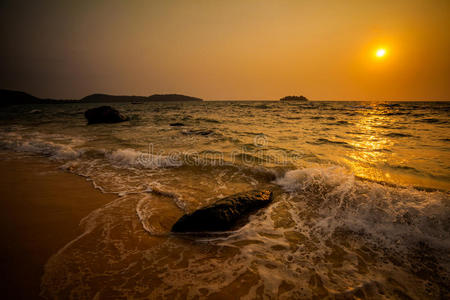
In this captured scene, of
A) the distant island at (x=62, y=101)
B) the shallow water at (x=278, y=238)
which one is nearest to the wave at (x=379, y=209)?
the shallow water at (x=278, y=238)

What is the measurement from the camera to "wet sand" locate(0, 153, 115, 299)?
2.04 m

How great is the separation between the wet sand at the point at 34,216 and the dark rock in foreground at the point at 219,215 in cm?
158

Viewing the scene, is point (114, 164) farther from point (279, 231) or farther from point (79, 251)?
point (279, 231)

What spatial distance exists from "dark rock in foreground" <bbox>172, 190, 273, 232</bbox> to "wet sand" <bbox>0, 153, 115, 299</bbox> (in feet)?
5.19

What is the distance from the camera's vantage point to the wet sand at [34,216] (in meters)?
2.04

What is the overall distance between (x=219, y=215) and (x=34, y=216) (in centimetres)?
307

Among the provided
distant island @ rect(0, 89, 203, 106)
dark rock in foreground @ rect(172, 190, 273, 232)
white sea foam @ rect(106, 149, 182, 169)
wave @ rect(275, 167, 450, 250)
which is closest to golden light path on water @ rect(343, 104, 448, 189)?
wave @ rect(275, 167, 450, 250)

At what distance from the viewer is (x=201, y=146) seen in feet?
27.6

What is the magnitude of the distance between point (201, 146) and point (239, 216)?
17.9ft

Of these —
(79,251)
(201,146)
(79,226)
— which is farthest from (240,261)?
(201,146)

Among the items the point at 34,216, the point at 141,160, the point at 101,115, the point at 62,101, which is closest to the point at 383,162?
the point at 141,160

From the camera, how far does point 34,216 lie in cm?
313

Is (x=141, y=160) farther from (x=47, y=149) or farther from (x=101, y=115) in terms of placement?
(x=101, y=115)

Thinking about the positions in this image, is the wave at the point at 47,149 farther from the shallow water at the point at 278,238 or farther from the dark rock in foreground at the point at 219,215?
the dark rock in foreground at the point at 219,215
